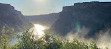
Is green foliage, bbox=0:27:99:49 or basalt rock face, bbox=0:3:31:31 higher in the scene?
green foliage, bbox=0:27:99:49

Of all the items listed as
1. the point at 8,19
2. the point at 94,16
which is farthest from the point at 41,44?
the point at 8,19

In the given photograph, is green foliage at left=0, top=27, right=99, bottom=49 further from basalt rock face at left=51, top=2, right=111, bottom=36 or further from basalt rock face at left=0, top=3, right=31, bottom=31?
basalt rock face at left=0, top=3, right=31, bottom=31

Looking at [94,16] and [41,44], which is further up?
[41,44]

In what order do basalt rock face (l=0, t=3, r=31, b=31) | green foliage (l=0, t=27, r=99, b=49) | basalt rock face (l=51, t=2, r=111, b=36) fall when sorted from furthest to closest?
basalt rock face (l=0, t=3, r=31, b=31) → basalt rock face (l=51, t=2, r=111, b=36) → green foliage (l=0, t=27, r=99, b=49)

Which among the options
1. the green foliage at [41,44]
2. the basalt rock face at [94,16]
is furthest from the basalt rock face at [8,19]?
the green foliage at [41,44]

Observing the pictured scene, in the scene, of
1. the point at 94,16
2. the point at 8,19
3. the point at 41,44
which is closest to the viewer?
the point at 41,44

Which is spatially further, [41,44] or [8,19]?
[8,19]

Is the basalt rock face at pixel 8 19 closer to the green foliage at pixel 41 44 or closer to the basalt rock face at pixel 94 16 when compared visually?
the basalt rock face at pixel 94 16

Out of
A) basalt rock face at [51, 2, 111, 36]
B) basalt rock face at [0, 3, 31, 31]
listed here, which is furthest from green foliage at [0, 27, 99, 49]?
basalt rock face at [0, 3, 31, 31]

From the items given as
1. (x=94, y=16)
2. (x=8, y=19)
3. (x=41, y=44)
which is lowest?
(x=8, y=19)

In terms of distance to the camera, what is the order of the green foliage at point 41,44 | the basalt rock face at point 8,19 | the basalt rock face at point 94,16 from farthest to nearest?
the basalt rock face at point 8,19 < the basalt rock face at point 94,16 < the green foliage at point 41,44

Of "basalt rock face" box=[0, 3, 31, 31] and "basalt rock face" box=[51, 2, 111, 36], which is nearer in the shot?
"basalt rock face" box=[51, 2, 111, 36]

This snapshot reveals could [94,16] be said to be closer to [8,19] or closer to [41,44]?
[41,44]

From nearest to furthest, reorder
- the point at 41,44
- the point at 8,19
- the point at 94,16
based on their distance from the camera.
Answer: the point at 41,44
the point at 94,16
the point at 8,19
